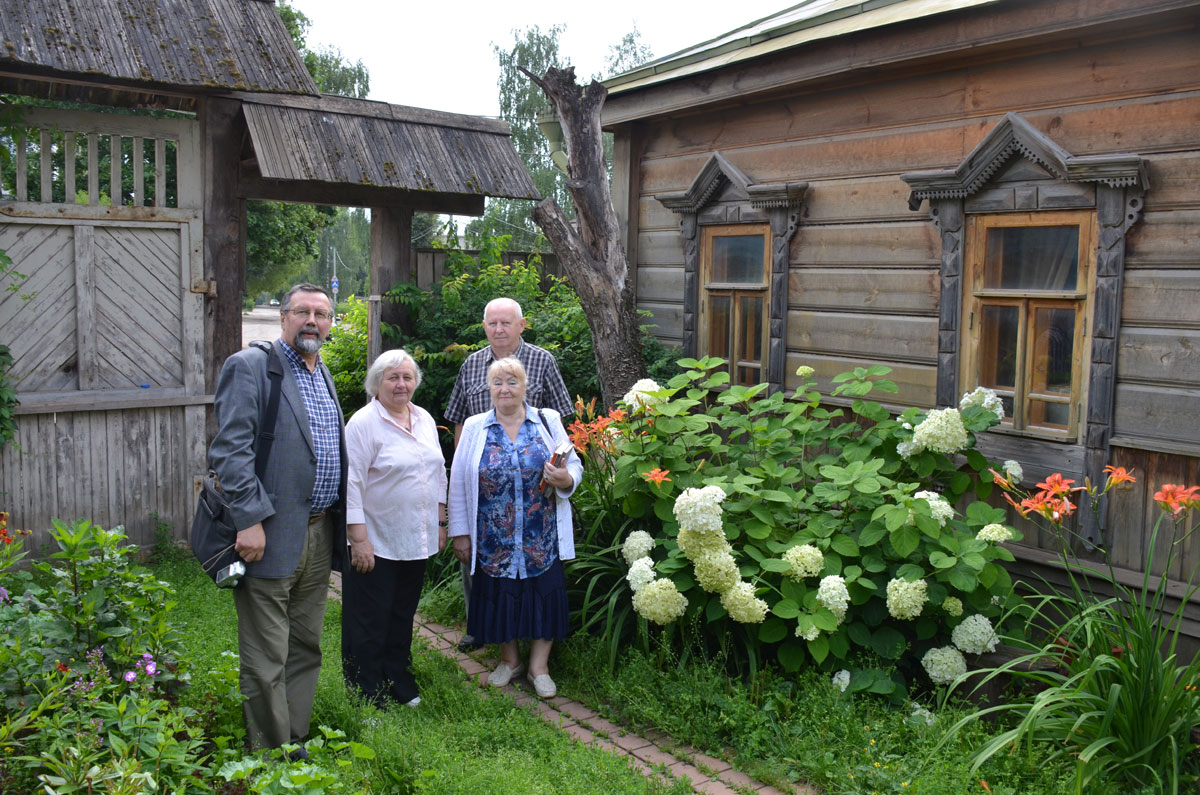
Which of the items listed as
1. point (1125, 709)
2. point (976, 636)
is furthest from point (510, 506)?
point (1125, 709)

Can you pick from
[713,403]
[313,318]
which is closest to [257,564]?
[313,318]

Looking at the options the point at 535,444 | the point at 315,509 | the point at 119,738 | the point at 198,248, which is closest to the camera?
the point at 119,738

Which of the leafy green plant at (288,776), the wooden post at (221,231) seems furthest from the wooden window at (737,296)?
the leafy green plant at (288,776)

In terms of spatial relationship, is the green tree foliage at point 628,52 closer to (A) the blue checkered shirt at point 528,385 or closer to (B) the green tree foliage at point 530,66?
(B) the green tree foliage at point 530,66

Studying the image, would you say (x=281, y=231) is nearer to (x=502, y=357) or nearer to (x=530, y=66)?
(x=530, y=66)

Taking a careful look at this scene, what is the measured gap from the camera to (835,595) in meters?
4.62

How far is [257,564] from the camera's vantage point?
396cm

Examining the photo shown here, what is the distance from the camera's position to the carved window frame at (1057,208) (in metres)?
5.12

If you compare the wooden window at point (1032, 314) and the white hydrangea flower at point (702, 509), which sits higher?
the wooden window at point (1032, 314)

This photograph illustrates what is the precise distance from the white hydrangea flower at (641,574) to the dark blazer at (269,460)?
1718mm

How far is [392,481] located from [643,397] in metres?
1.74

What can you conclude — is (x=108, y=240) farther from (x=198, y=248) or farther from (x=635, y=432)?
(x=635, y=432)

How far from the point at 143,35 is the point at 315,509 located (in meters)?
4.13

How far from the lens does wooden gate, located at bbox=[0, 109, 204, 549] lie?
21.9ft
